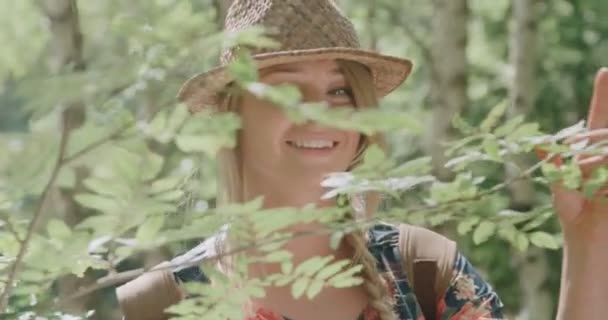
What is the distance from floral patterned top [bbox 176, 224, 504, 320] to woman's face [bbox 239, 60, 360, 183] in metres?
0.27

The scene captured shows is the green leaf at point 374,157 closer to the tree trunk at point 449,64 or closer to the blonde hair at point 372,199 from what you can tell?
the blonde hair at point 372,199

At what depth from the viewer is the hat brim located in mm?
1856

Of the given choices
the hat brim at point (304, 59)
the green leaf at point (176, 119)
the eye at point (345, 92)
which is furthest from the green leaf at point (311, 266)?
the eye at point (345, 92)

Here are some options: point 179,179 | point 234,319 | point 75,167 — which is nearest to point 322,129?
point 234,319

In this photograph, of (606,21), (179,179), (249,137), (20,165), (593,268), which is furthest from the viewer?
(606,21)

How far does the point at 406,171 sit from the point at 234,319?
1.01ft

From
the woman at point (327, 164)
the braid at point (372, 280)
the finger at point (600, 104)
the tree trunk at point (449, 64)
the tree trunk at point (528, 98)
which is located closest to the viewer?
the finger at point (600, 104)

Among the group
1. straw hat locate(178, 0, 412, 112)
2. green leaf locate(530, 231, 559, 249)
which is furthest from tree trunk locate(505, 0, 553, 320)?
green leaf locate(530, 231, 559, 249)

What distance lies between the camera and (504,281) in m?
10.5

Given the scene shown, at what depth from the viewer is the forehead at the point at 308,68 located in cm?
235

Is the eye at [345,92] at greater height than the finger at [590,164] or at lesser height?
greater

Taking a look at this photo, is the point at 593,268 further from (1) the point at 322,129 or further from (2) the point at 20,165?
→ (2) the point at 20,165

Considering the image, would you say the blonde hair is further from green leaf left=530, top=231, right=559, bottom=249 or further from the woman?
green leaf left=530, top=231, right=559, bottom=249

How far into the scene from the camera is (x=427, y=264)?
257 cm
